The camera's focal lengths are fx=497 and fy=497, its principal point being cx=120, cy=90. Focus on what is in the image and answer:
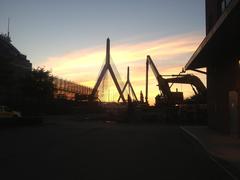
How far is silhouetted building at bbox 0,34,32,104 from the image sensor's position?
61.3m

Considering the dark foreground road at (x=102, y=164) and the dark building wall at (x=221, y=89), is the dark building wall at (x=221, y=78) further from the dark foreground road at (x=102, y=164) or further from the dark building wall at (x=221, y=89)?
the dark foreground road at (x=102, y=164)

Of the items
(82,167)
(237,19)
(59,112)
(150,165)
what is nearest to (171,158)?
(150,165)

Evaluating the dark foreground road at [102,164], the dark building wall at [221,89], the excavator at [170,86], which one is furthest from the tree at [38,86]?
the dark foreground road at [102,164]

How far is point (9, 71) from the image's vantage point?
2429 inches

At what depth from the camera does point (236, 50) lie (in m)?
26.5

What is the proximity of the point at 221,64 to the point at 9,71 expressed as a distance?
3648 cm

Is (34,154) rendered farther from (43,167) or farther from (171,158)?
(171,158)

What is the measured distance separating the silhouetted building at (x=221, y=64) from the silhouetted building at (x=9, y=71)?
105 feet

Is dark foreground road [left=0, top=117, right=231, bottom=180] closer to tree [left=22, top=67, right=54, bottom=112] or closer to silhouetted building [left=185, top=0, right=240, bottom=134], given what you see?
silhouetted building [left=185, top=0, right=240, bottom=134]

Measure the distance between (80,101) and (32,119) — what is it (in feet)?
203

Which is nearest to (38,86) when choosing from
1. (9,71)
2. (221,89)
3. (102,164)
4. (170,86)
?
(9,71)

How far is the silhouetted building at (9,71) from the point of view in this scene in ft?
201

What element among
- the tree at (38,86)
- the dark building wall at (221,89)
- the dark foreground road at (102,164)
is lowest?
the dark foreground road at (102,164)

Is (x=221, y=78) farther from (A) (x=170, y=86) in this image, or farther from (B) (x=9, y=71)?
(B) (x=9, y=71)
